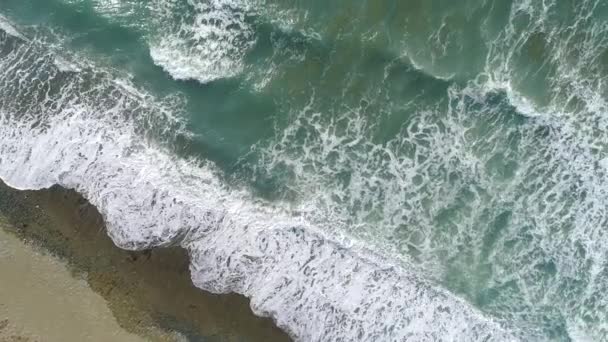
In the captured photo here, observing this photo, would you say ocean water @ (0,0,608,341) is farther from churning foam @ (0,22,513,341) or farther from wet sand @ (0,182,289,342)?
wet sand @ (0,182,289,342)

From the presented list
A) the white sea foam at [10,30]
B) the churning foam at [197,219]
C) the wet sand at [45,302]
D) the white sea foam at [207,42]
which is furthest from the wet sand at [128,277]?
the white sea foam at [207,42]

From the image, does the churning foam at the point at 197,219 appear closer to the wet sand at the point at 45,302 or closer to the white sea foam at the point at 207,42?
the white sea foam at the point at 207,42

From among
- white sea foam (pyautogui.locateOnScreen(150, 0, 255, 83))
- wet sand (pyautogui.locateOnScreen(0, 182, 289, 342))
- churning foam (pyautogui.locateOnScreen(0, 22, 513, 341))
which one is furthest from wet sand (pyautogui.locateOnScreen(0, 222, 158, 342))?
white sea foam (pyautogui.locateOnScreen(150, 0, 255, 83))

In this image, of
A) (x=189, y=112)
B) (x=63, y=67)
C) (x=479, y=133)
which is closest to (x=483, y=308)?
(x=479, y=133)

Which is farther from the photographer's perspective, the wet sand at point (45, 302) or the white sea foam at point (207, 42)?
the white sea foam at point (207, 42)

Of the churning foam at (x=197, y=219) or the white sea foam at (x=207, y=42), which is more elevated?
the white sea foam at (x=207, y=42)

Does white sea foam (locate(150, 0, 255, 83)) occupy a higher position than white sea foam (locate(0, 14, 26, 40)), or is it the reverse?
white sea foam (locate(150, 0, 255, 83))

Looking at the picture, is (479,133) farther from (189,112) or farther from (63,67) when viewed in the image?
(63,67)
